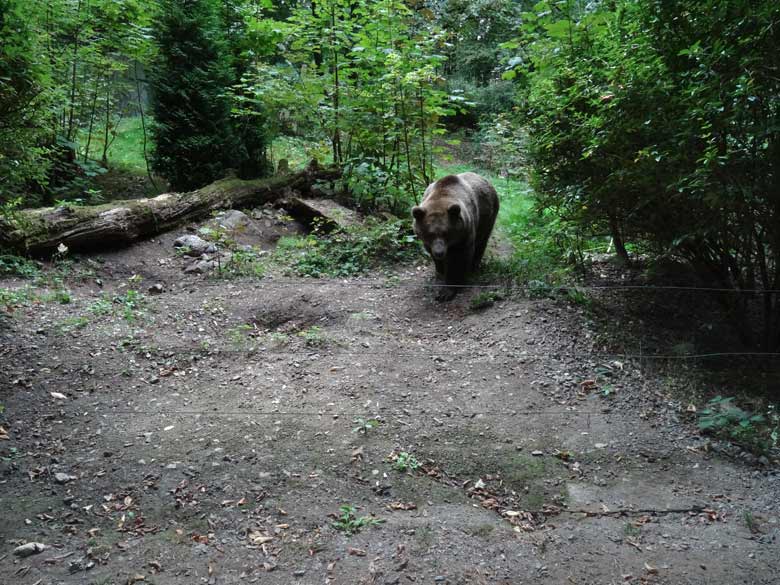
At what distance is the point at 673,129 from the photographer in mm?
4070

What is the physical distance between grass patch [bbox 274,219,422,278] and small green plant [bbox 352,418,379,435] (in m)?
3.55

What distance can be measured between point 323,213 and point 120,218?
3109 millimetres

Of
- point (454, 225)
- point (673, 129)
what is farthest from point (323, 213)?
point (673, 129)

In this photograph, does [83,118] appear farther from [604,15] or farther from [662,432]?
[662,432]

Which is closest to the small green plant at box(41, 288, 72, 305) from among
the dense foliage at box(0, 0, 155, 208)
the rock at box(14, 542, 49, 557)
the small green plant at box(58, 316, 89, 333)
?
the small green plant at box(58, 316, 89, 333)

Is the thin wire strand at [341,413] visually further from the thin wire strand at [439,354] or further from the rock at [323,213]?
the rock at [323,213]

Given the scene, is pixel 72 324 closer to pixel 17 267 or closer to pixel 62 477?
pixel 17 267

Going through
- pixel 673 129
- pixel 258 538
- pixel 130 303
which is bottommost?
pixel 258 538

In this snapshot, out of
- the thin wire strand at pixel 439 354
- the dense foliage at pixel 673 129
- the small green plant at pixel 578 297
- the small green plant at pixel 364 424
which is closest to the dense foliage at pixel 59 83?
the thin wire strand at pixel 439 354

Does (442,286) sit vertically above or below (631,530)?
above

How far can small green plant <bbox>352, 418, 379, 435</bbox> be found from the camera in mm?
3957

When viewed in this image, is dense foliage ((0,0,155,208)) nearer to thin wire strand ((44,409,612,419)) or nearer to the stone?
thin wire strand ((44,409,612,419))

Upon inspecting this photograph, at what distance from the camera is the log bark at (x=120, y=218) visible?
21.6 feet

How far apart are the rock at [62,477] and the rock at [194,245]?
14.8 ft
